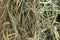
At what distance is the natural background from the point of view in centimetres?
161

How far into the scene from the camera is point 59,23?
5.42 feet

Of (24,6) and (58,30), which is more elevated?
(24,6)

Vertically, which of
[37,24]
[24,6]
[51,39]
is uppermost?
[24,6]

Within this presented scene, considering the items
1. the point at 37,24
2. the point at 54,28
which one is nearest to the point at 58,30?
the point at 54,28

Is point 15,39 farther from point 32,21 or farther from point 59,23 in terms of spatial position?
point 59,23

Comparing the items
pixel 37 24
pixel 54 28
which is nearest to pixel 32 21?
pixel 37 24

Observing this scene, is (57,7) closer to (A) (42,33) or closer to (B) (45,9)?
(B) (45,9)

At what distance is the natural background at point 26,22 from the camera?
5.27 feet

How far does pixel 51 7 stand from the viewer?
168cm

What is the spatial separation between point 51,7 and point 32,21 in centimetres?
16

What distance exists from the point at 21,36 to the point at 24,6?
19cm

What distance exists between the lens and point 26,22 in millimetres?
1630

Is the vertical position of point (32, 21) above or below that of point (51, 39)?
above

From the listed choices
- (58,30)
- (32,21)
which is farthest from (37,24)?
(58,30)
